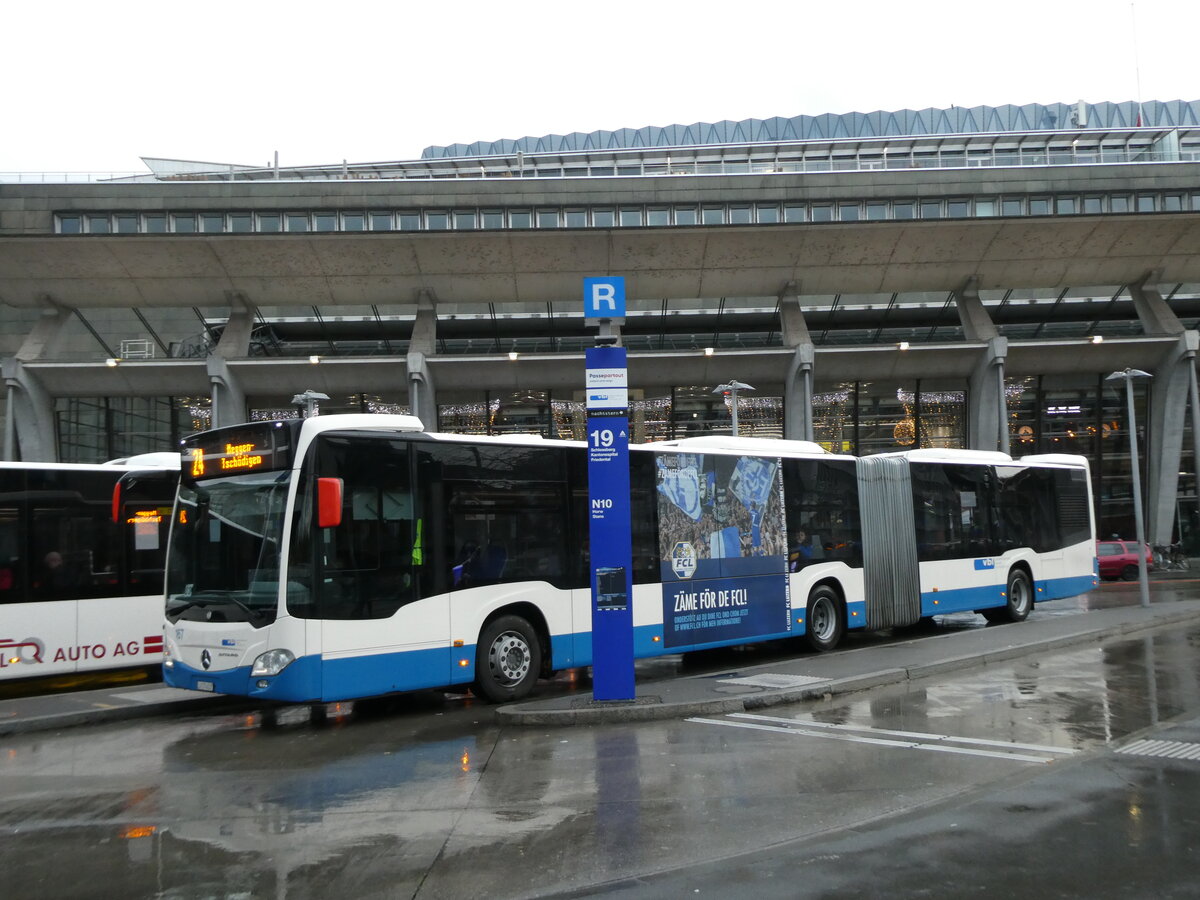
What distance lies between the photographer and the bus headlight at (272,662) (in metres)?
9.64

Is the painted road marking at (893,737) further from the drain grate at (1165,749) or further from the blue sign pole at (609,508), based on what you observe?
the blue sign pole at (609,508)

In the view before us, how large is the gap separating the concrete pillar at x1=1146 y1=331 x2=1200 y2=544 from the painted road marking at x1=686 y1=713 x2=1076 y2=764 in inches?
1212

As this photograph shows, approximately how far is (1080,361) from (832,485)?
2449cm

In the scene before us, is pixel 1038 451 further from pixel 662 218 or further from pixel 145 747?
pixel 145 747

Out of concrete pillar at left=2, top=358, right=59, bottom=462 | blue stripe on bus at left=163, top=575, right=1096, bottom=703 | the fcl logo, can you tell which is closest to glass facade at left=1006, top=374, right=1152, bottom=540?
the fcl logo

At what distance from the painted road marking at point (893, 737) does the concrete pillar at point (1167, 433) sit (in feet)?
101

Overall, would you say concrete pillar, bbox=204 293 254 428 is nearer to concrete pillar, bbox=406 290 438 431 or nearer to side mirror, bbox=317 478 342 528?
concrete pillar, bbox=406 290 438 431

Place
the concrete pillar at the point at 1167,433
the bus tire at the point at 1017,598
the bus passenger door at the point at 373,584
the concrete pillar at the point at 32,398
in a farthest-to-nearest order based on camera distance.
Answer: the concrete pillar at the point at 1167,433
the concrete pillar at the point at 32,398
the bus tire at the point at 1017,598
the bus passenger door at the point at 373,584

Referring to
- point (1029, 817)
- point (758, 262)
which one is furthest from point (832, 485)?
point (758, 262)

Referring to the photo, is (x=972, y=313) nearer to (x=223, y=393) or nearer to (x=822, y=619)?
(x=822, y=619)

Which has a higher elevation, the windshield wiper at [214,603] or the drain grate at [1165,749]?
the windshield wiper at [214,603]

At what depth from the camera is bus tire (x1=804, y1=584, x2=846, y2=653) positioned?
15.3m

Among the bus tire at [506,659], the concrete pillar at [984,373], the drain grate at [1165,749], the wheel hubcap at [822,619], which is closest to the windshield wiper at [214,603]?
the bus tire at [506,659]

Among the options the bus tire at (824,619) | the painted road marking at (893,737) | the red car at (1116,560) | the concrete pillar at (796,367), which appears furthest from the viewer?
the red car at (1116,560)
